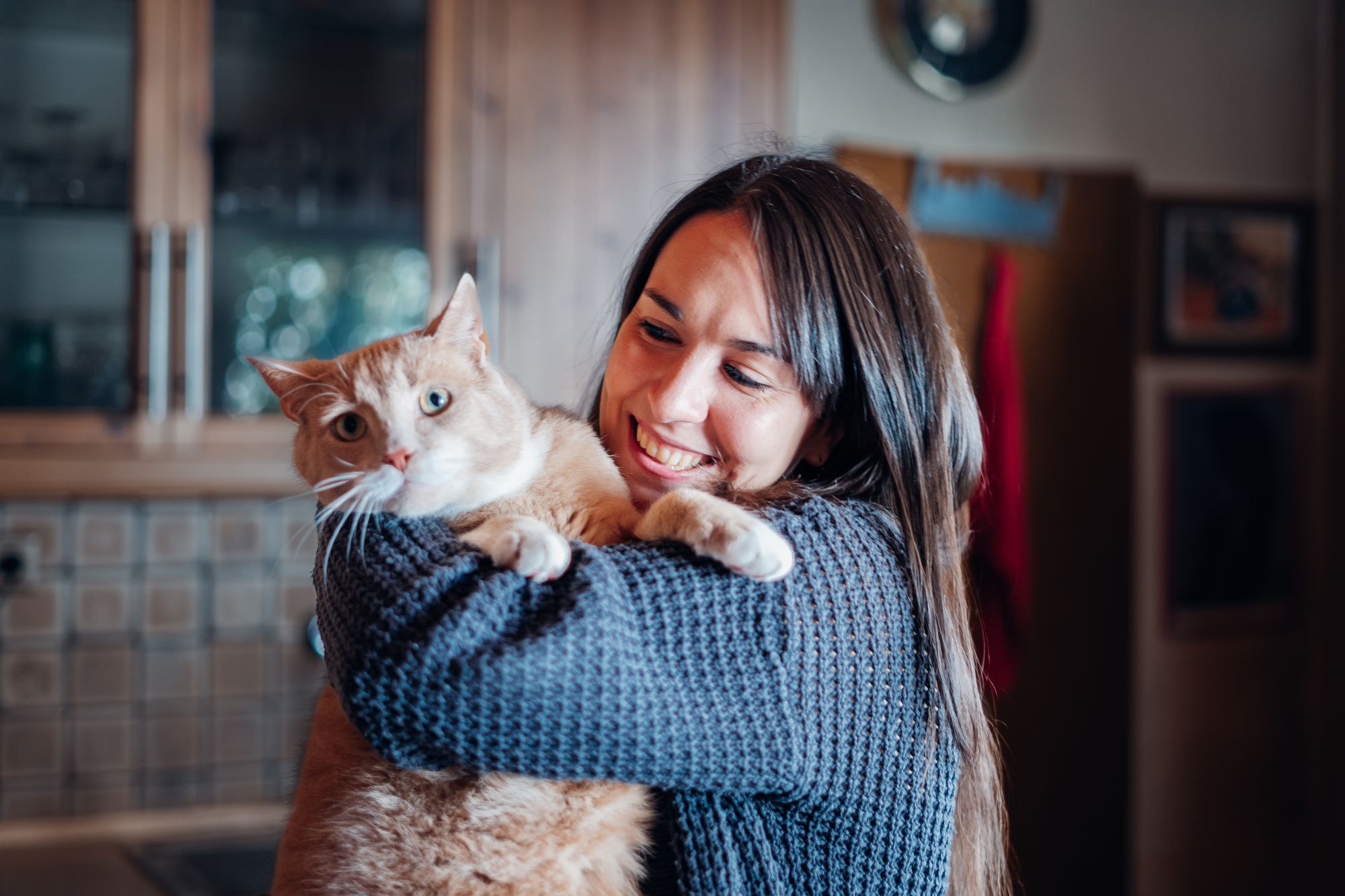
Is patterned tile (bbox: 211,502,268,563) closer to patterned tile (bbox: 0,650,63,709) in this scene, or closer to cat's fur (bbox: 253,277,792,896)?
patterned tile (bbox: 0,650,63,709)

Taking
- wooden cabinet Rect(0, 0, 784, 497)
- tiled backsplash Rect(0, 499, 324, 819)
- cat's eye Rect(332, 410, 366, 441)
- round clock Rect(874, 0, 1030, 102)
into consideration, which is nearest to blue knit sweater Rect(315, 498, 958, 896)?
cat's eye Rect(332, 410, 366, 441)

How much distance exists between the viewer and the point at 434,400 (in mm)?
1053

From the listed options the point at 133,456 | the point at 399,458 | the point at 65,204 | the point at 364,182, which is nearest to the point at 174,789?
the point at 133,456

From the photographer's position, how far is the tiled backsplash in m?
2.11

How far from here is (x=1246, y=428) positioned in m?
3.15

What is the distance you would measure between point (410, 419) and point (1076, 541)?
7.84 ft

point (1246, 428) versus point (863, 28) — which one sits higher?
point (863, 28)

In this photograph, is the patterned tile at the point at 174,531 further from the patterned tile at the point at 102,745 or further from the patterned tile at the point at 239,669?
the patterned tile at the point at 102,745

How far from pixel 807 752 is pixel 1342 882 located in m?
2.96

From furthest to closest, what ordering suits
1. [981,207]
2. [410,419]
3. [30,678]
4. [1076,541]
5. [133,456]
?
[1076,541], [981,207], [30,678], [133,456], [410,419]

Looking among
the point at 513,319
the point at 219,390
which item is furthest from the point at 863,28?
the point at 219,390

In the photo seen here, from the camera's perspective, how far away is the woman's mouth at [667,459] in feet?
3.72

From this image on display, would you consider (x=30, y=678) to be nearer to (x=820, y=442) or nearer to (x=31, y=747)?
(x=31, y=747)

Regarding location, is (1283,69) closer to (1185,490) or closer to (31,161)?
(1185,490)
